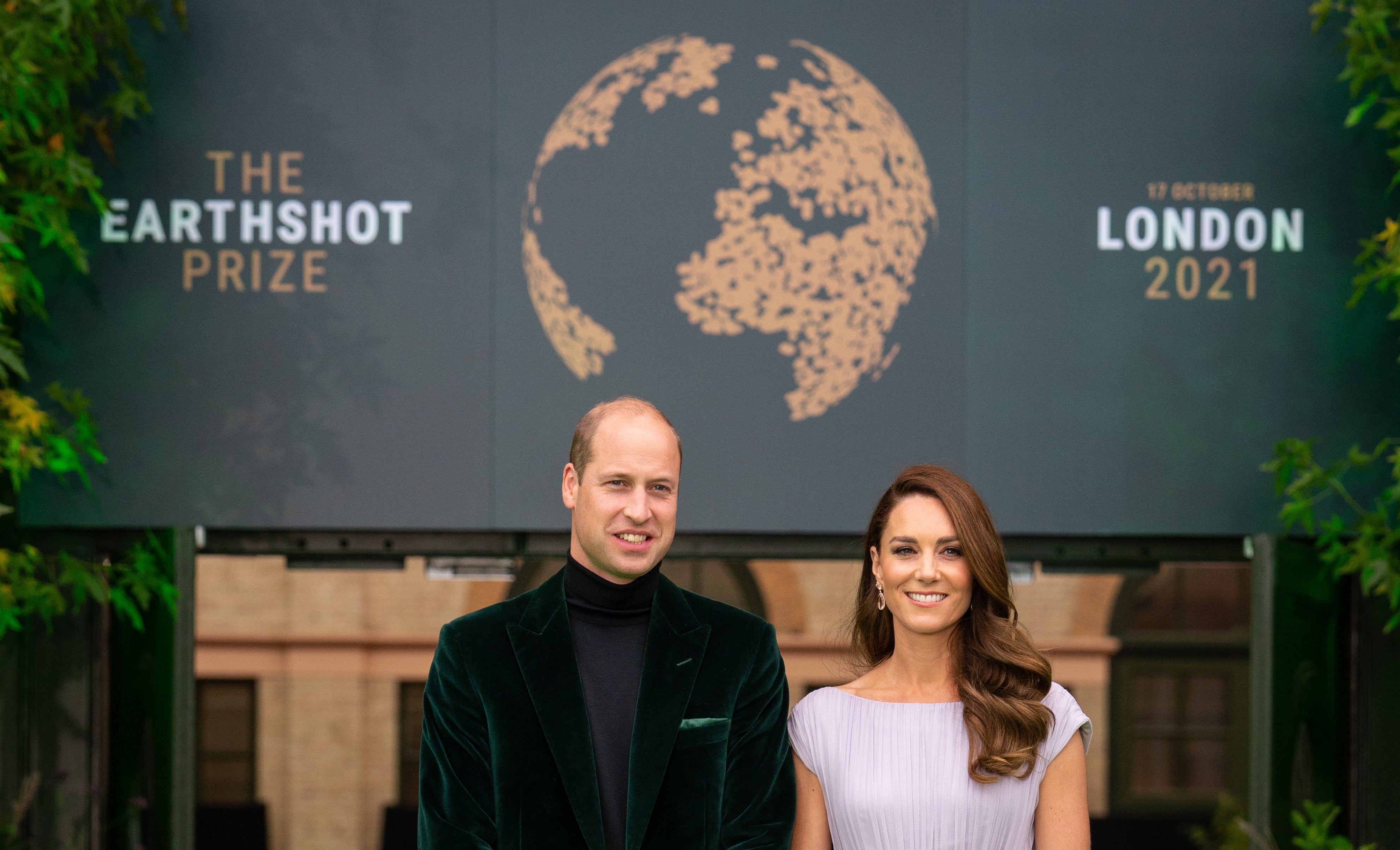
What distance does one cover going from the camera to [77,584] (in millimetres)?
4570

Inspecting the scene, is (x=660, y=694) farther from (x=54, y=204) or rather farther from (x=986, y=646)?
(x=54, y=204)

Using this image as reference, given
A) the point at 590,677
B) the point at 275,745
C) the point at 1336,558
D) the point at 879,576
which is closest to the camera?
the point at 590,677

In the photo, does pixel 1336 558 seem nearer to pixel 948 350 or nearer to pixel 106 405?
pixel 948 350

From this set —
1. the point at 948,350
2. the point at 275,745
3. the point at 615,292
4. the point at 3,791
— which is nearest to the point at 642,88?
the point at 615,292

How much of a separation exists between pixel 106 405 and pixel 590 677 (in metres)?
3.40

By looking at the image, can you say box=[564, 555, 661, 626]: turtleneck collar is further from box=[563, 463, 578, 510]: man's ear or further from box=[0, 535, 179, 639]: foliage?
box=[0, 535, 179, 639]: foliage

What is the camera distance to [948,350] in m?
4.95

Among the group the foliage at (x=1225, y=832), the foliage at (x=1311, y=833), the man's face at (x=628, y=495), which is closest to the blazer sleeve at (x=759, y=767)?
the man's face at (x=628, y=495)

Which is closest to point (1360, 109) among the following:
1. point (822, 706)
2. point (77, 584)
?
point (822, 706)

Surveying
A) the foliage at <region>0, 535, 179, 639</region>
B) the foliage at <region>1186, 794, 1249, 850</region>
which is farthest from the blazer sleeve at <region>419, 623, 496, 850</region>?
the foliage at <region>1186, 794, 1249, 850</region>

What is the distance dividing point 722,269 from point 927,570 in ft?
8.53

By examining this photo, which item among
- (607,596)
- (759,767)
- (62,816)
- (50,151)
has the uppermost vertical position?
(50,151)

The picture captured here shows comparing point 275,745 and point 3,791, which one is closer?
point 3,791

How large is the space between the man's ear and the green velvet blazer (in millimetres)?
182
